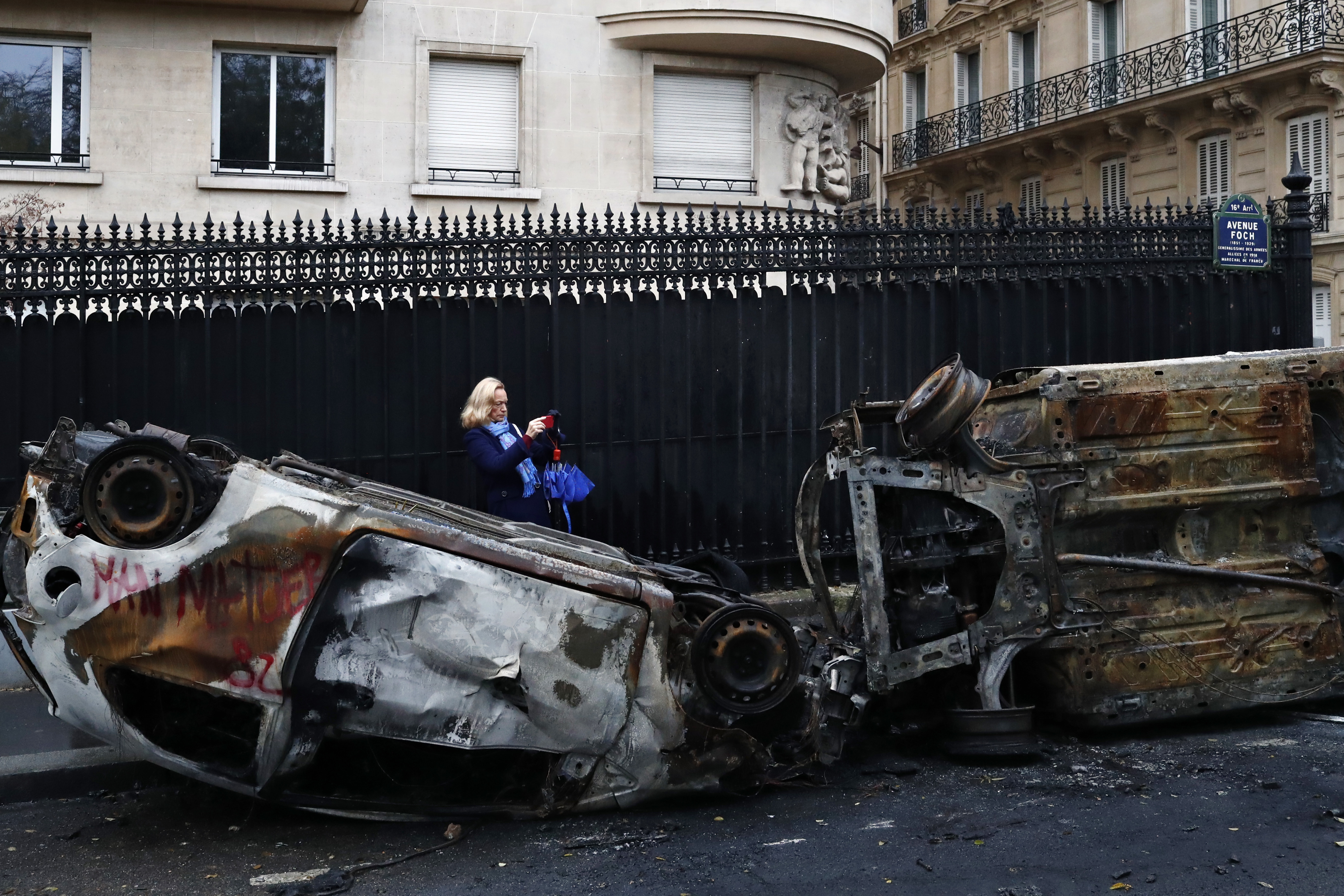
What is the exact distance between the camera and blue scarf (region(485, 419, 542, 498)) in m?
7.43

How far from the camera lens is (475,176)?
536 inches

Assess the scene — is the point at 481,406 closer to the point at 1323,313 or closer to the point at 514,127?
the point at 514,127

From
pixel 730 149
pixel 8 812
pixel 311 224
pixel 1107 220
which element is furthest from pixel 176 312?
pixel 730 149

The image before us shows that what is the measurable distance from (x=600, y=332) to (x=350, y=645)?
3.96 metres

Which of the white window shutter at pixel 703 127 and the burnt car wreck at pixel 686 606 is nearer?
the burnt car wreck at pixel 686 606

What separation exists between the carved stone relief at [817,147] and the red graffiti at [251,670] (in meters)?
10.8

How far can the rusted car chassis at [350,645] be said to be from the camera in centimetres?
462

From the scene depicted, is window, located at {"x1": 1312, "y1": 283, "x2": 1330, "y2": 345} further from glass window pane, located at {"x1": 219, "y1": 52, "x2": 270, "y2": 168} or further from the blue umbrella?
the blue umbrella

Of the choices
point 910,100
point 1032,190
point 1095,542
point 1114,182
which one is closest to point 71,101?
point 1095,542

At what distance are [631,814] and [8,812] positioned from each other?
2774 mm

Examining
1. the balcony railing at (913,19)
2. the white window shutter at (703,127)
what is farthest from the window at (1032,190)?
the white window shutter at (703,127)

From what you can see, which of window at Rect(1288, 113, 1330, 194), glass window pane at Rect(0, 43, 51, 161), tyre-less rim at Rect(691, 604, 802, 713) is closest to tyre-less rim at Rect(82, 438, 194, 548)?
tyre-less rim at Rect(691, 604, 802, 713)

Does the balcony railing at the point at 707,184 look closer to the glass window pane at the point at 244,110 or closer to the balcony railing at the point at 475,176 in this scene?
the balcony railing at the point at 475,176

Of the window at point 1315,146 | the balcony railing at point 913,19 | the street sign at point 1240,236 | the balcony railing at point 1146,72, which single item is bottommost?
the street sign at point 1240,236
